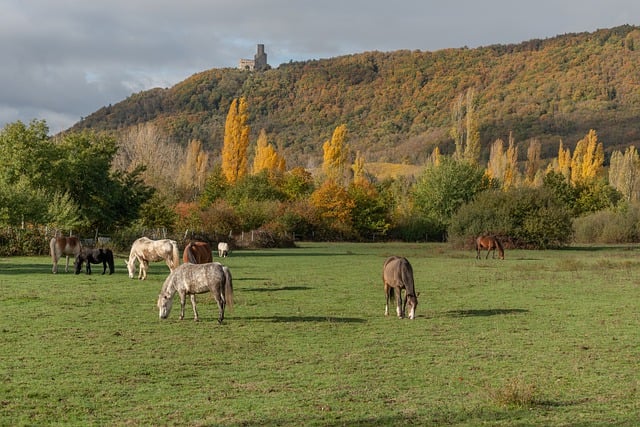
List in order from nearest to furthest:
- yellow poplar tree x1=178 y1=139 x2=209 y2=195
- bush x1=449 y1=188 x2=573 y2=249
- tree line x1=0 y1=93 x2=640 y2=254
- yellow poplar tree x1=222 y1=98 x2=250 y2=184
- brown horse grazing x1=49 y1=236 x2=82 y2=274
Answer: brown horse grazing x1=49 y1=236 x2=82 y2=274
tree line x1=0 y1=93 x2=640 y2=254
bush x1=449 y1=188 x2=573 y2=249
yellow poplar tree x1=222 y1=98 x2=250 y2=184
yellow poplar tree x1=178 y1=139 x2=209 y2=195

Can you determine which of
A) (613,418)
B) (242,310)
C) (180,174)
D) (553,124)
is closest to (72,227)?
(242,310)

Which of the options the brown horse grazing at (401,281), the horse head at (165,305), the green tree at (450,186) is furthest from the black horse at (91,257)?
the green tree at (450,186)

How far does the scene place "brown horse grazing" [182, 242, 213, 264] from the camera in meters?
19.9

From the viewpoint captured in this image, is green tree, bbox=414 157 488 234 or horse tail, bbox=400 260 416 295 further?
green tree, bbox=414 157 488 234

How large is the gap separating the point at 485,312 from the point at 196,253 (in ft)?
27.7

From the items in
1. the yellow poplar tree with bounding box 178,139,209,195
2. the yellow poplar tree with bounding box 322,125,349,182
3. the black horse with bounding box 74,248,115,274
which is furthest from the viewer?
the yellow poplar tree with bounding box 178,139,209,195

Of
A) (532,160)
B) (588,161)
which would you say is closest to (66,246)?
(588,161)

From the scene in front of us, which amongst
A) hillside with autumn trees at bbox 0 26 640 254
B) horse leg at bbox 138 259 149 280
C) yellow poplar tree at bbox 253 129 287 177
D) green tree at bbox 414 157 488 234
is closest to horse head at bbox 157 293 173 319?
horse leg at bbox 138 259 149 280

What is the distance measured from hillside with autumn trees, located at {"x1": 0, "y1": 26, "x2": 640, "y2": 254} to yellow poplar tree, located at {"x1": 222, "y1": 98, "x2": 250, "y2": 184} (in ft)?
0.49

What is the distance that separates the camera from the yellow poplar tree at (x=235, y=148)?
92000 millimetres

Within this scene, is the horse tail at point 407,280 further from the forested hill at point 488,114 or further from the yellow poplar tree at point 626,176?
the forested hill at point 488,114

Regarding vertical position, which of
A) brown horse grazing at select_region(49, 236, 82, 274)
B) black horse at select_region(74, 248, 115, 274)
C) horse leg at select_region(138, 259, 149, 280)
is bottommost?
horse leg at select_region(138, 259, 149, 280)

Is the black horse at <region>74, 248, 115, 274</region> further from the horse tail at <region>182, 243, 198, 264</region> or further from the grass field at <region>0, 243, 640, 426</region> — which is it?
the horse tail at <region>182, 243, 198, 264</region>

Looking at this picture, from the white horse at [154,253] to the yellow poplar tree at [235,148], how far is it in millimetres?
66872
